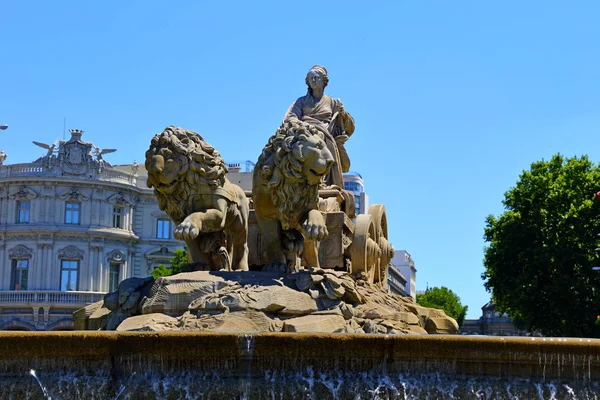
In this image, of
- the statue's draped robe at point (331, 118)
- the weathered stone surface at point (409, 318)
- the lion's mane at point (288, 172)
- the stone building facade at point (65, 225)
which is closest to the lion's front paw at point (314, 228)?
the lion's mane at point (288, 172)

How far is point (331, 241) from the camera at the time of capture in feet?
49.0

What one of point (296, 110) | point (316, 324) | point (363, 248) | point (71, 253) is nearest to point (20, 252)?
point (71, 253)

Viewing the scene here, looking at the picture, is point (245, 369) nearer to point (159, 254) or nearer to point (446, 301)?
point (159, 254)

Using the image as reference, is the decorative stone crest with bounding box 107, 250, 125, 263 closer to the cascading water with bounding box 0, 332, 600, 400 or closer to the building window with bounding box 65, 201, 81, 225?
the building window with bounding box 65, 201, 81, 225

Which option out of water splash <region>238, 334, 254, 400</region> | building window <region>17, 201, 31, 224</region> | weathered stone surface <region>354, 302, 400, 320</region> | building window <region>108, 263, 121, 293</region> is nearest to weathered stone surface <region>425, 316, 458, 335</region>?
weathered stone surface <region>354, 302, 400, 320</region>

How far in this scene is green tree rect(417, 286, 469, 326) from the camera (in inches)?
4427

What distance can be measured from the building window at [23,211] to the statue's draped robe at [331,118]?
50.4 m

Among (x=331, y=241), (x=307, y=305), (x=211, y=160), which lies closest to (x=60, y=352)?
(x=307, y=305)

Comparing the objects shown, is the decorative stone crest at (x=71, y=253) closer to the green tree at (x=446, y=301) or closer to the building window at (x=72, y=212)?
the building window at (x=72, y=212)

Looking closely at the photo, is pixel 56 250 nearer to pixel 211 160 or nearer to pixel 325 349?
pixel 211 160

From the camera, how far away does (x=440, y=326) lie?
14539 mm

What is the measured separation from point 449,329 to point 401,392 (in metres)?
4.95

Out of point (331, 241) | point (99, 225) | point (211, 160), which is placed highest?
point (99, 225)

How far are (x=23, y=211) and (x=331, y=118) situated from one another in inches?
2014
